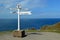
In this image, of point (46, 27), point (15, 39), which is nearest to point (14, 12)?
point (15, 39)

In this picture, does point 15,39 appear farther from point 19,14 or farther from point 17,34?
point 19,14

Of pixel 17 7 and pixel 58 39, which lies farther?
pixel 17 7

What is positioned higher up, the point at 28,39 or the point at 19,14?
the point at 19,14

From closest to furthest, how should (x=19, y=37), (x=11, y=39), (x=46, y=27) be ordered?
(x=11, y=39)
(x=19, y=37)
(x=46, y=27)

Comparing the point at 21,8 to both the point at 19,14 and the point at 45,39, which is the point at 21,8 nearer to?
the point at 19,14

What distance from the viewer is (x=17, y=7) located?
55.0ft

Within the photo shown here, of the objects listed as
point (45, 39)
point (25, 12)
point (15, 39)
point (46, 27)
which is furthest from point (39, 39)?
point (46, 27)

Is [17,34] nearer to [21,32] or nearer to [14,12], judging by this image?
[21,32]

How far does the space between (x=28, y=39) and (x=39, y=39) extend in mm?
678

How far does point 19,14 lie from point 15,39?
254 cm

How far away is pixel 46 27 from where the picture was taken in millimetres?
26484

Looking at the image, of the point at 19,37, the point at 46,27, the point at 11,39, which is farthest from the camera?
the point at 46,27

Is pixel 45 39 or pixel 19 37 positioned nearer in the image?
pixel 45 39

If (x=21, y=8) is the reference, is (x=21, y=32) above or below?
below
